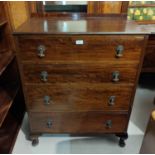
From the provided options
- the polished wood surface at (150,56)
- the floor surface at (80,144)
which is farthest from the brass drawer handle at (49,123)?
the polished wood surface at (150,56)

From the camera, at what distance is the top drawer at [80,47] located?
107cm

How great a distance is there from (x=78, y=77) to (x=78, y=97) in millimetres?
182

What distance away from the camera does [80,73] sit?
3.96 ft

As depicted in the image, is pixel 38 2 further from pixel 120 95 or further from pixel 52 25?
pixel 120 95

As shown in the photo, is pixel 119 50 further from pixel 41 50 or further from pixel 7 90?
pixel 7 90

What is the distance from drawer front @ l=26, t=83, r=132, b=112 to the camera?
1.27 m

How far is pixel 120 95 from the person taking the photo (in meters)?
1.31

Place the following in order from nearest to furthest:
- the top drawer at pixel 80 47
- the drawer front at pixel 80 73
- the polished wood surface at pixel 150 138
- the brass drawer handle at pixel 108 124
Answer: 1. the polished wood surface at pixel 150 138
2. the top drawer at pixel 80 47
3. the drawer front at pixel 80 73
4. the brass drawer handle at pixel 108 124

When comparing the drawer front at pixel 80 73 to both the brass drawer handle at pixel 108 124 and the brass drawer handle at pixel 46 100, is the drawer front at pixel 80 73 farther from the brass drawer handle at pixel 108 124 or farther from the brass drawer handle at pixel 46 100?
the brass drawer handle at pixel 108 124

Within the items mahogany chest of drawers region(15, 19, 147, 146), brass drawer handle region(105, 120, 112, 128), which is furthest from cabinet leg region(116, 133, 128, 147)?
brass drawer handle region(105, 120, 112, 128)

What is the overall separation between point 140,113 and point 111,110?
2.47 ft

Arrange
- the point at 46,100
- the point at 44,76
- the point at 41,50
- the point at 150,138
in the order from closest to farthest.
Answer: the point at 150,138 → the point at 41,50 → the point at 44,76 → the point at 46,100

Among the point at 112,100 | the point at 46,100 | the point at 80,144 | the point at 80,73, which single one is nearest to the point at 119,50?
the point at 80,73

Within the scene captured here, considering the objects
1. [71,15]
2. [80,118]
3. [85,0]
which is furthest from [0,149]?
[85,0]
